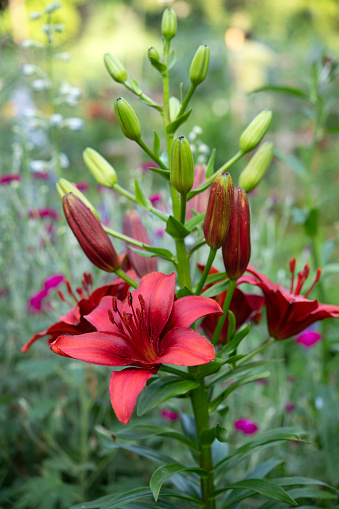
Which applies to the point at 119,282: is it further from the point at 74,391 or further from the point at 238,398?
the point at 74,391

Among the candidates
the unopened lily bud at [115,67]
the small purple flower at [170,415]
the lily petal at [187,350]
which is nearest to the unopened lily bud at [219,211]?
the lily petal at [187,350]

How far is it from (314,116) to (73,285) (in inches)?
29.8

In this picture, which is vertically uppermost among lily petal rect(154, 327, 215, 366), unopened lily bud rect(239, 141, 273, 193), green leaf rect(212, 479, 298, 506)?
unopened lily bud rect(239, 141, 273, 193)

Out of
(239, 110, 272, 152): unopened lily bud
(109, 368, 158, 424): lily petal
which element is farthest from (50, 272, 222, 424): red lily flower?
(239, 110, 272, 152): unopened lily bud

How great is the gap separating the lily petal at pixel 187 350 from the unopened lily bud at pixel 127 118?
0.25 m

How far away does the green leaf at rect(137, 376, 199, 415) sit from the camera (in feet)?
1.78

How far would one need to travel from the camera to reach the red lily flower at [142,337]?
0.51 metres

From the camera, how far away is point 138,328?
57cm

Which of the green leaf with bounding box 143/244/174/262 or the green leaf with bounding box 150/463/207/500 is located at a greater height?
the green leaf with bounding box 143/244/174/262

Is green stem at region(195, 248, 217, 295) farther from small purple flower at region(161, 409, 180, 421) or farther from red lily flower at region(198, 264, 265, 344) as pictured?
small purple flower at region(161, 409, 180, 421)

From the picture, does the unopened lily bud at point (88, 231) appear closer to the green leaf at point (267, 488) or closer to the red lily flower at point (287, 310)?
the red lily flower at point (287, 310)

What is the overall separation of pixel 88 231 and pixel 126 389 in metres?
Result: 0.21

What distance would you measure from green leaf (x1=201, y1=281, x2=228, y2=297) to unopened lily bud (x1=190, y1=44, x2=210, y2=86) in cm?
26

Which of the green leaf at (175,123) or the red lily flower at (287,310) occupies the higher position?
the green leaf at (175,123)
